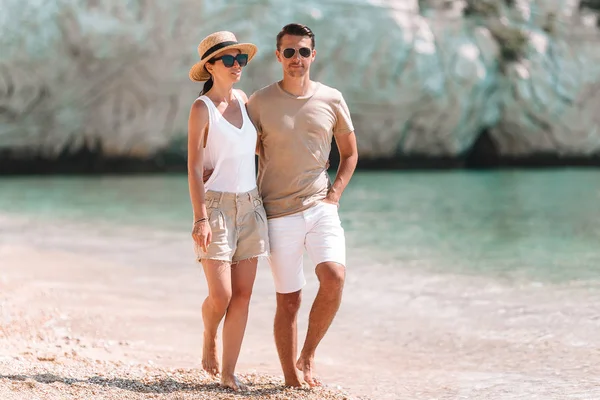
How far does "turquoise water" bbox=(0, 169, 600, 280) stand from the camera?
8.74 meters

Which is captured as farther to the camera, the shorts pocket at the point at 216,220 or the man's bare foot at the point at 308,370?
the man's bare foot at the point at 308,370

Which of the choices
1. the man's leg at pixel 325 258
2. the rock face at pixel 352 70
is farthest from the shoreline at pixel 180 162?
the man's leg at pixel 325 258

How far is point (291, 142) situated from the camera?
3615mm

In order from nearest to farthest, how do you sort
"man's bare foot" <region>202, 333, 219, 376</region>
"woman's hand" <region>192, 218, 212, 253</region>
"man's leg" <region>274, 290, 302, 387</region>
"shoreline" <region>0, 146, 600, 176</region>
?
"woman's hand" <region>192, 218, 212, 253</region>, "man's leg" <region>274, 290, 302, 387</region>, "man's bare foot" <region>202, 333, 219, 376</region>, "shoreline" <region>0, 146, 600, 176</region>

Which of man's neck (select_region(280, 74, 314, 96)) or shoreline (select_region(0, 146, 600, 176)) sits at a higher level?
man's neck (select_region(280, 74, 314, 96))

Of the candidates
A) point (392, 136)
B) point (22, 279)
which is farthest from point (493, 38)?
point (22, 279)

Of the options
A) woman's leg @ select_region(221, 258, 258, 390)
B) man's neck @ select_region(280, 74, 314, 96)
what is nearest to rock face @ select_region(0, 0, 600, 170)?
man's neck @ select_region(280, 74, 314, 96)

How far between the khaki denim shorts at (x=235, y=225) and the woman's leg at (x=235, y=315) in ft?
0.20

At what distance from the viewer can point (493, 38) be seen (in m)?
22.2

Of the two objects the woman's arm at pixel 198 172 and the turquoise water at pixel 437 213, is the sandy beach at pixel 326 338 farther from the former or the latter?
the turquoise water at pixel 437 213

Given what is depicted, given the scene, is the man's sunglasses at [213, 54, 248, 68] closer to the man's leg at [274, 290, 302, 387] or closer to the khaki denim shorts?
the khaki denim shorts

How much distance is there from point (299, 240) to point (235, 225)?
0.30 meters

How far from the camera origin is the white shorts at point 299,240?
143 inches

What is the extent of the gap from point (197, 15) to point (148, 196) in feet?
20.6
